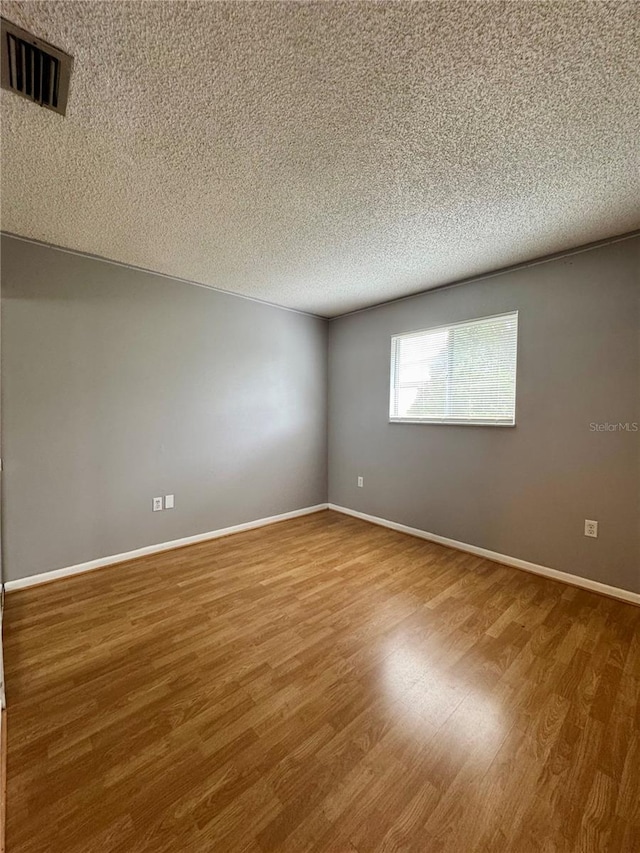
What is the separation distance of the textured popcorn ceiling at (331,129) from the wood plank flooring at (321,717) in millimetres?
2441

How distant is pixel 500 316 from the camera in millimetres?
2771

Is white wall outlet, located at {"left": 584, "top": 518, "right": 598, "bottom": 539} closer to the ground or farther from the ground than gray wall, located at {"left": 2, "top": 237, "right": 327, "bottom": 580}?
closer to the ground

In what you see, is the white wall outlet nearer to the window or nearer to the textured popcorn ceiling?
the window

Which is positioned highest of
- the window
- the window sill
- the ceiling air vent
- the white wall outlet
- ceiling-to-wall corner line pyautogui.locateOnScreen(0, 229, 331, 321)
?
ceiling-to-wall corner line pyautogui.locateOnScreen(0, 229, 331, 321)

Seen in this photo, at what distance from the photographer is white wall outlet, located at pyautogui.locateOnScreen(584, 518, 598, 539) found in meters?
2.33

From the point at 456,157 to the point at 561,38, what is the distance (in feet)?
1.71

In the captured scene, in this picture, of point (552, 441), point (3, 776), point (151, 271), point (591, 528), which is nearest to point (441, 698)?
point (3, 776)

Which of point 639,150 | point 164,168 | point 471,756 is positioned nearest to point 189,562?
point 471,756

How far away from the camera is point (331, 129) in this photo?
1.39 meters

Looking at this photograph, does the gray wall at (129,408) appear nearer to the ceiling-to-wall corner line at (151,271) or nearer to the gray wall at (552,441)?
the ceiling-to-wall corner line at (151,271)

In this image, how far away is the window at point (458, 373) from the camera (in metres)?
2.76

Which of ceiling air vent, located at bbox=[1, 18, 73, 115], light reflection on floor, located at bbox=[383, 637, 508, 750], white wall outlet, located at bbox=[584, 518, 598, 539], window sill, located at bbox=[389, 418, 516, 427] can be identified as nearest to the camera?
ceiling air vent, located at bbox=[1, 18, 73, 115]

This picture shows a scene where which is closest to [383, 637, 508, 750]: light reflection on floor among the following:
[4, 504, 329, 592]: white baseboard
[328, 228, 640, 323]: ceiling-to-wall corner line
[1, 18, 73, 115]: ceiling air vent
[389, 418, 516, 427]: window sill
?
[389, 418, 516, 427]: window sill

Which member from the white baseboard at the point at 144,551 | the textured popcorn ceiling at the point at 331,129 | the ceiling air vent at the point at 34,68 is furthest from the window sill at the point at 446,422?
the ceiling air vent at the point at 34,68
